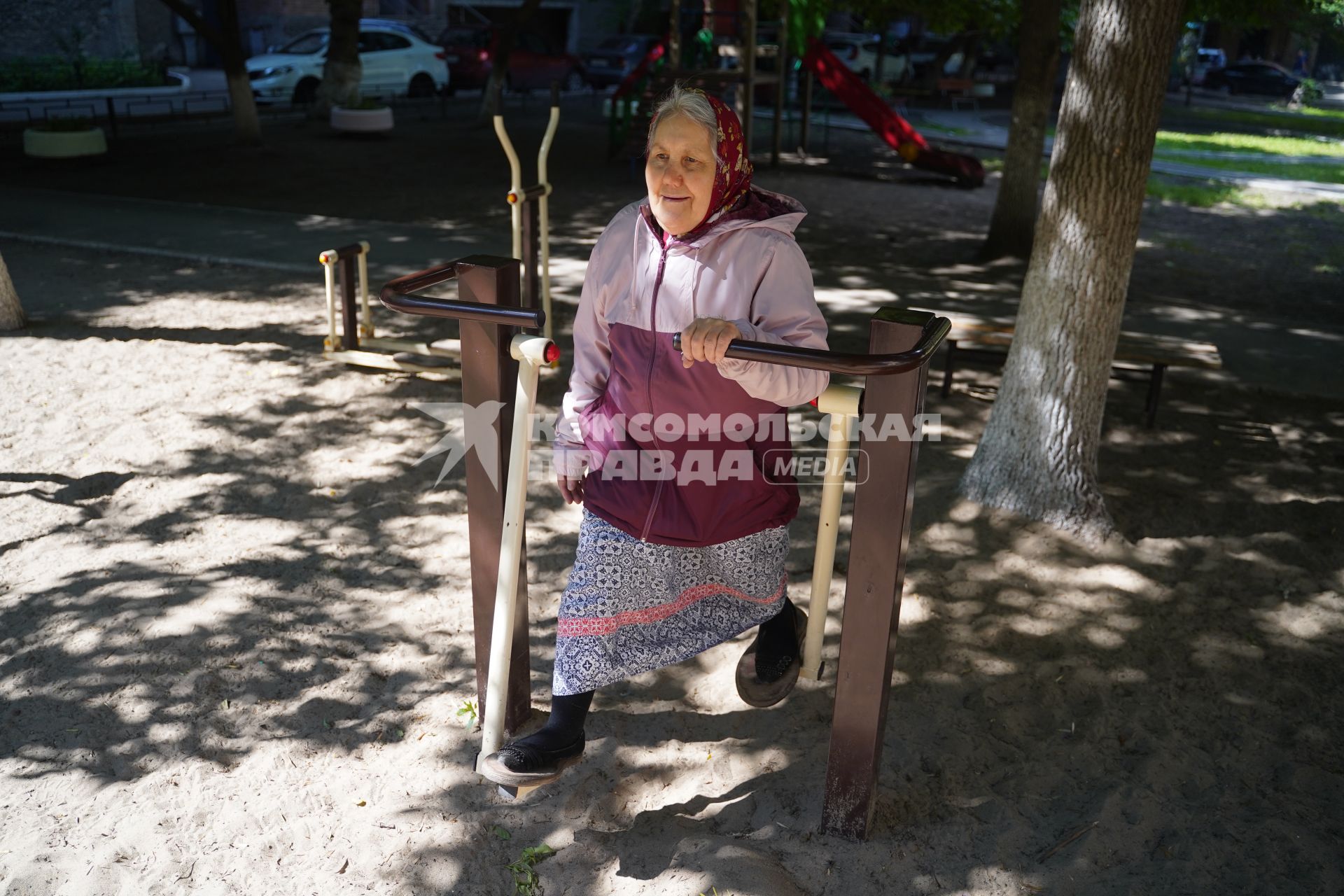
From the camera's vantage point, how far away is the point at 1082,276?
433cm

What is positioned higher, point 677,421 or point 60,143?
point 677,421

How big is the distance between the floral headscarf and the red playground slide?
12.5 m

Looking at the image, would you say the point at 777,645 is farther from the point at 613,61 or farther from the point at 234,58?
the point at 613,61

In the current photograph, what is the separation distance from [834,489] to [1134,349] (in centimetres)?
359

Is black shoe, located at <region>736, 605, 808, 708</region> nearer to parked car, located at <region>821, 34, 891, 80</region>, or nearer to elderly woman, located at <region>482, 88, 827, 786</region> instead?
elderly woman, located at <region>482, 88, 827, 786</region>

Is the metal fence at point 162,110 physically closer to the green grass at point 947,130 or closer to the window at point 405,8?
the window at point 405,8

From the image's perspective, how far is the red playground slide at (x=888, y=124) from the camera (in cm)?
1430

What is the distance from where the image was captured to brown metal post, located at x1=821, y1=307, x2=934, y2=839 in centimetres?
233

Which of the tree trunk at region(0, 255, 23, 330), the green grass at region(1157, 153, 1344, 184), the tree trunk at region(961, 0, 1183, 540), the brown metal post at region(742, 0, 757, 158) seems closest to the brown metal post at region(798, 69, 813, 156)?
the brown metal post at region(742, 0, 757, 158)

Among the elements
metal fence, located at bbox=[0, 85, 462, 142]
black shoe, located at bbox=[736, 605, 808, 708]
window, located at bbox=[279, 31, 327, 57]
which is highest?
window, located at bbox=[279, 31, 327, 57]

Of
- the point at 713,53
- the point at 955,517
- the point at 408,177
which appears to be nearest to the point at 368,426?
the point at 955,517

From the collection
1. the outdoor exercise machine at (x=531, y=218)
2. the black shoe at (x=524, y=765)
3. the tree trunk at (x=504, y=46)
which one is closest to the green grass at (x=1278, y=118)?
the tree trunk at (x=504, y=46)

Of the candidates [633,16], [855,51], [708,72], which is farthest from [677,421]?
[633,16]

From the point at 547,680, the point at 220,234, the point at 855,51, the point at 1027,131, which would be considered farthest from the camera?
the point at 855,51
